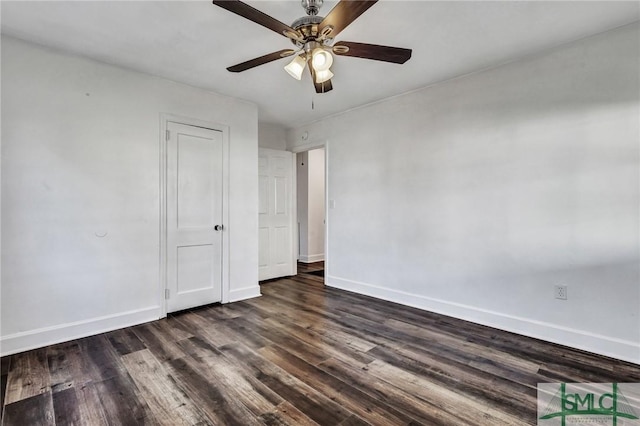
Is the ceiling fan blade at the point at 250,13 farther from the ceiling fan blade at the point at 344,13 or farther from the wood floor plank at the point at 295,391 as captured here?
the wood floor plank at the point at 295,391

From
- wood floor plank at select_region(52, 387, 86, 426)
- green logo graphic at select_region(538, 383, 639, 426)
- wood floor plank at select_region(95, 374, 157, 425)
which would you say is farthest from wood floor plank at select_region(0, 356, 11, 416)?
green logo graphic at select_region(538, 383, 639, 426)

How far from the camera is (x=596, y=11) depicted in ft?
6.98

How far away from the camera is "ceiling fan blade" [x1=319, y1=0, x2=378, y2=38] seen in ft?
4.91

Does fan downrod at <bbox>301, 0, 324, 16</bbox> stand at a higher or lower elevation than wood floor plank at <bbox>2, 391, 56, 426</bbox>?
higher

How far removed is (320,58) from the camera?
6.29 ft

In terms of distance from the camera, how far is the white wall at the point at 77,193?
2447mm

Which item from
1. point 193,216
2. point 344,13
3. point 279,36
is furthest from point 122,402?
point 279,36

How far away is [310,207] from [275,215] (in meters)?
1.60

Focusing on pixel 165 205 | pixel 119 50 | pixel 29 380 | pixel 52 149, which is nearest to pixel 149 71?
pixel 119 50

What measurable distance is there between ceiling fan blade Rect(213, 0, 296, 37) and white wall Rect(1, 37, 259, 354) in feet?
6.71

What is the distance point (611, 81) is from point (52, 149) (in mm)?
4652

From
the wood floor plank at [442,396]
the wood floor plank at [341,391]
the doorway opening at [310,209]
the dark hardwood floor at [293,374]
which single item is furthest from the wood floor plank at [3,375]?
the doorway opening at [310,209]

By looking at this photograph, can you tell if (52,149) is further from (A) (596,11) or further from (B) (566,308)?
(B) (566,308)

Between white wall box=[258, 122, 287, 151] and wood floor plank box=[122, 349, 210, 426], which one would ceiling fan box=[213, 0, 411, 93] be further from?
white wall box=[258, 122, 287, 151]
